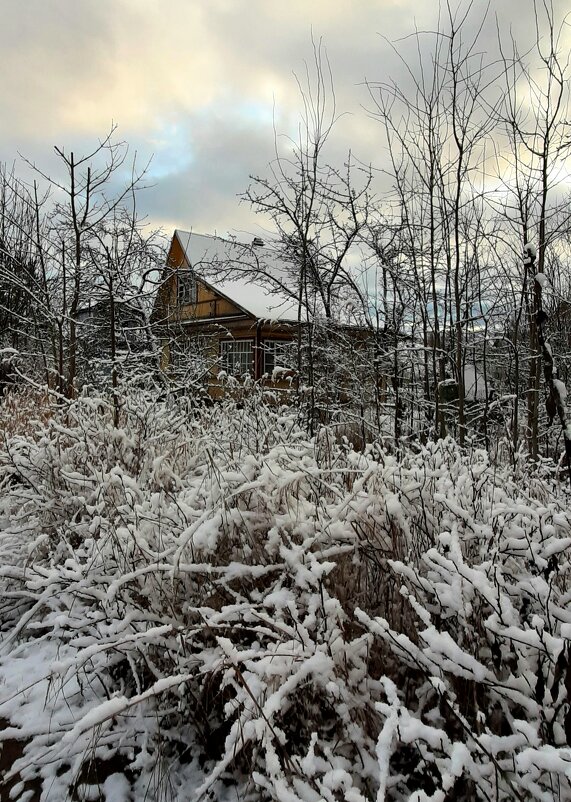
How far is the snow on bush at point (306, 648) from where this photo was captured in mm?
1288

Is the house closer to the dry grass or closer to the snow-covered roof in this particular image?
the snow-covered roof

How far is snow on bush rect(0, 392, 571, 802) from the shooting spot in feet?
4.23

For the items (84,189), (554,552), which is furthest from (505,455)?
(84,189)

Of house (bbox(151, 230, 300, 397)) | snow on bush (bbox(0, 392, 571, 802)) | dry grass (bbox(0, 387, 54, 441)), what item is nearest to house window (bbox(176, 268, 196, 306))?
house (bbox(151, 230, 300, 397))

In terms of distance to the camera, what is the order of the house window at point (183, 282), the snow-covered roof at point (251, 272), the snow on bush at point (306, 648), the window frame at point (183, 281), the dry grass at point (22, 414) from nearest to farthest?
the snow on bush at point (306, 648) → the dry grass at point (22, 414) → the snow-covered roof at point (251, 272) → the window frame at point (183, 281) → the house window at point (183, 282)

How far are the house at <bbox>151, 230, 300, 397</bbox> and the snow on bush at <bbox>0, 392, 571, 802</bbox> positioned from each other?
548 cm

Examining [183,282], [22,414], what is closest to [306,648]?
[22,414]

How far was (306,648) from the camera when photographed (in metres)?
1.54

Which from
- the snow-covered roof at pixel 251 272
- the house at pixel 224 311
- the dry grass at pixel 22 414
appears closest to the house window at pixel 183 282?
the house at pixel 224 311

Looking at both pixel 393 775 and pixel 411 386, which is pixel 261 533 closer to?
pixel 393 775

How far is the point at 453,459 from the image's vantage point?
3.16 m

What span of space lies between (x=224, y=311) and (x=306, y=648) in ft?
57.5

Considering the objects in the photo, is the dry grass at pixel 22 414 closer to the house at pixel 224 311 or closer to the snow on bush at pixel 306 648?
the house at pixel 224 311

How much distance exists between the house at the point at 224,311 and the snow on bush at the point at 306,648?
18.0 feet
